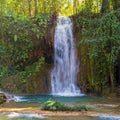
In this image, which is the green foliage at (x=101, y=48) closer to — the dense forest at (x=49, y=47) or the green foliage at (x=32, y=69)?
the dense forest at (x=49, y=47)

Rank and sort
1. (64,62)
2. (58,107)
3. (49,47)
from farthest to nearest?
(49,47) < (64,62) < (58,107)

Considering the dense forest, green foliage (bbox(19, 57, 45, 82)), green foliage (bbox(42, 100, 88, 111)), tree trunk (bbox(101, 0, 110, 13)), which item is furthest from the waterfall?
green foliage (bbox(42, 100, 88, 111))

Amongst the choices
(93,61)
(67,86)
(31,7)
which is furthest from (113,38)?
(31,7)

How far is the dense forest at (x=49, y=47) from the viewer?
54.2 ft

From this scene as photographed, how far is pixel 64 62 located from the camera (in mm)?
19641

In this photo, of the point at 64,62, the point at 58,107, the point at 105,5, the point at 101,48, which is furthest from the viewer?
the point at 64,62

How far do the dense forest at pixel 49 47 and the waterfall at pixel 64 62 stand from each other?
339 mm

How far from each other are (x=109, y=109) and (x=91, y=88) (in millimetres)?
5804

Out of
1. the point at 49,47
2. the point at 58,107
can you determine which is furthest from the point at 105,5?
the point at 58,107

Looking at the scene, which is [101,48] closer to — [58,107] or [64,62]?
[64,62]

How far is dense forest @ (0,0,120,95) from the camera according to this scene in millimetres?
16516

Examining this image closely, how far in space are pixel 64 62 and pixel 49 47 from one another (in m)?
1.46

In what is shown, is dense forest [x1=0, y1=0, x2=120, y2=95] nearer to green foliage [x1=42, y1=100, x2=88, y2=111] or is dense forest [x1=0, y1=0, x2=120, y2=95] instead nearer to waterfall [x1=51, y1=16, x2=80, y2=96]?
waterfall [x1=51, y1=16, x2=80, y2=96]

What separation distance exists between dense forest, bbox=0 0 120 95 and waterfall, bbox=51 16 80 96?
1.11ft
